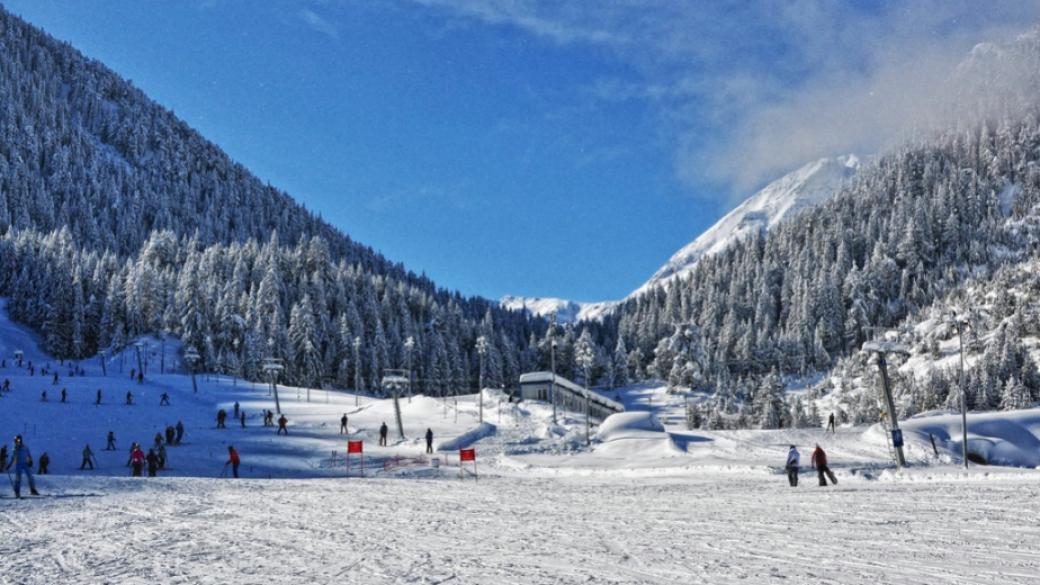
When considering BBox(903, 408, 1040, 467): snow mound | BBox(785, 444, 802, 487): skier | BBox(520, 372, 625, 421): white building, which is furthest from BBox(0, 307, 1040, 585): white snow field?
BBox(520, 372, 625, 421): white building

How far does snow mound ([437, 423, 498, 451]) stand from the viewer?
44.9 meters

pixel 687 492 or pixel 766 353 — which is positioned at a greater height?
pixel 766 353

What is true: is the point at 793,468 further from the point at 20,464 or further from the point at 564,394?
the point at 564,394

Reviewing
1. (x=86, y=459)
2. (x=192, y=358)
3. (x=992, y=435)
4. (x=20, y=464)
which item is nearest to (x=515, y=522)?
(x=20, y=464)

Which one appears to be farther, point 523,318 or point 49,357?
point 523,318

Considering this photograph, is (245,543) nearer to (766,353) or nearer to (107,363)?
(107,363)

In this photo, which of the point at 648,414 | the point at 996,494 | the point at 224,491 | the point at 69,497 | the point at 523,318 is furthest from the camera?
the point at 523,318

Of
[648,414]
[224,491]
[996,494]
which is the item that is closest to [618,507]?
[996,494]

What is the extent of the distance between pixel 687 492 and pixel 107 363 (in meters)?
95.5

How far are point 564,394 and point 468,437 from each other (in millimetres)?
51867

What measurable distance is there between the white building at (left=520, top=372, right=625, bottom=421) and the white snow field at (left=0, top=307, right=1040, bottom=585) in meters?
56.2

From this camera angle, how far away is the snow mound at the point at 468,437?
147ft

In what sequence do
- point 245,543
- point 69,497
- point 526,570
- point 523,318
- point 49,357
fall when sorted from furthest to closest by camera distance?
1. point 523,318
2. point 49,357
3. point 69,497
4. point 245,543
5. point 526,570

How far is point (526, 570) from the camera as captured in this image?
1096 cm
